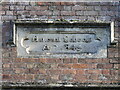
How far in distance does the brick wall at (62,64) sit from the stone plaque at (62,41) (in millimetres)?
93

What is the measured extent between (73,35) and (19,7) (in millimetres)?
1012

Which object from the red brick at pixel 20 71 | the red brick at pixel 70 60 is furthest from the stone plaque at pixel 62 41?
the red brick at pixel 20 71

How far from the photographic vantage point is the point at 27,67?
197 inches

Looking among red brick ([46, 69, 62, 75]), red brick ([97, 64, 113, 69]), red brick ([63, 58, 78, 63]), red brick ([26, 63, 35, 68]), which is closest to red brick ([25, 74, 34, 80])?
red brick ([26, 63, 35, 68])

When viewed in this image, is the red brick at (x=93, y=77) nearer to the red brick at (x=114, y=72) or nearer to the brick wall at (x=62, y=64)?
the brick wall at (x=62, y=64)

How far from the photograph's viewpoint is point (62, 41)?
5.06m

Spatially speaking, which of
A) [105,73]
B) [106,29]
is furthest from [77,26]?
[105,73]

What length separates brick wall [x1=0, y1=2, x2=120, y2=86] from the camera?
16.2ft

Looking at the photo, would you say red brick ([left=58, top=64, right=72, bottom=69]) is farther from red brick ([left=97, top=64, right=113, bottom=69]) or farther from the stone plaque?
red brick ([left=97, top=64, right=113, bottom=69])

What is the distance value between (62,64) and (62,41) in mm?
373

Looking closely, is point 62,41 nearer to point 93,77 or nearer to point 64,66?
point 64,66

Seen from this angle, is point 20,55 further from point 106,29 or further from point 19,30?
point 106,29

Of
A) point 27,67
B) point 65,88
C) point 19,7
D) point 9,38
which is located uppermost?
point 19,7

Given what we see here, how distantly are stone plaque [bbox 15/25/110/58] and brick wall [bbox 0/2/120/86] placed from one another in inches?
3.6
